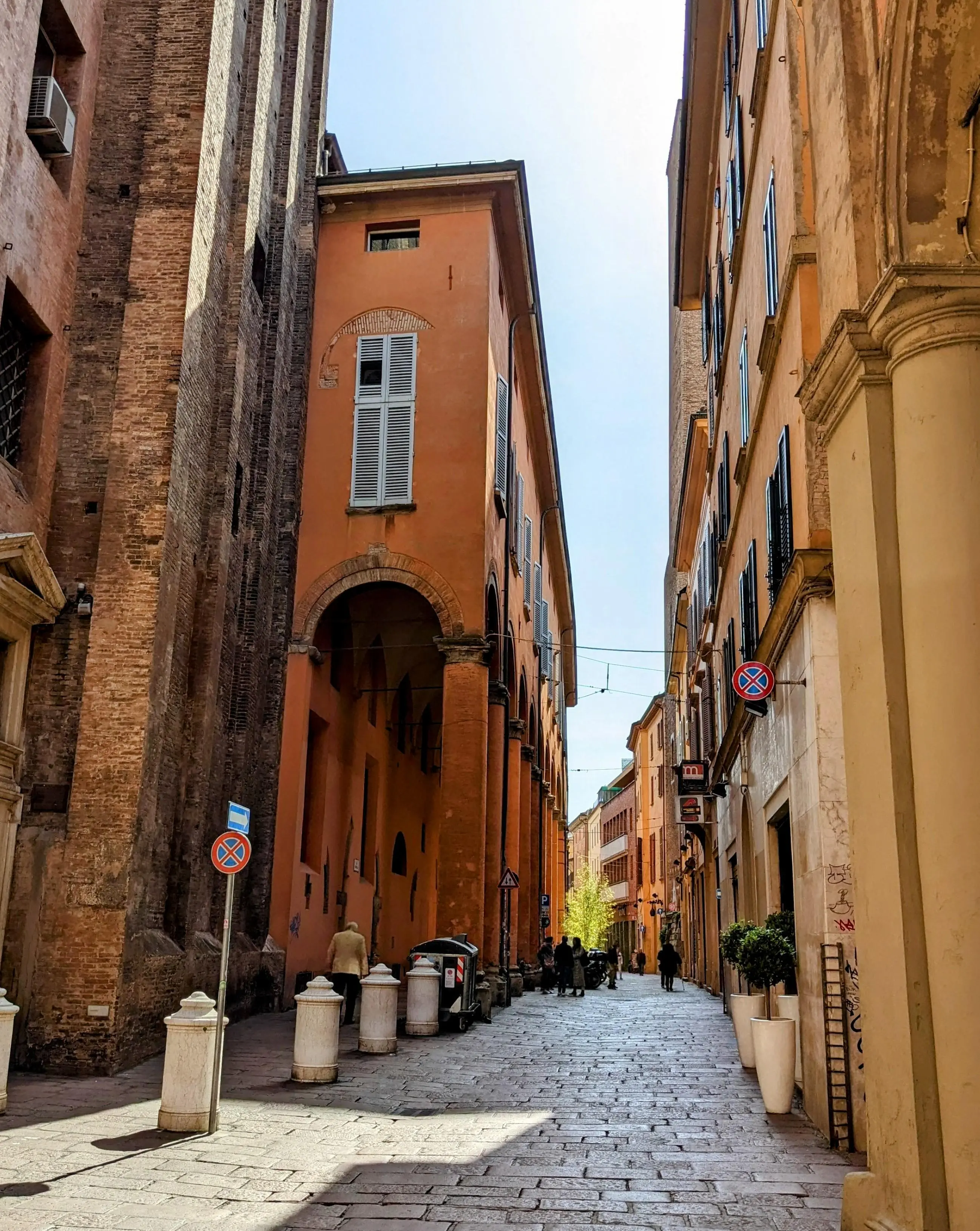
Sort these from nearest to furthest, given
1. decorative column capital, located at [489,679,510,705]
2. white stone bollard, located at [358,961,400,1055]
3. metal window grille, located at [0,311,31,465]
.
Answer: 1. metal window grille, located at [0,311,31,465]
2. white stone bollard, located at [358,961,400,1055]
3. decorative column capital, located at [489,679,510,705]

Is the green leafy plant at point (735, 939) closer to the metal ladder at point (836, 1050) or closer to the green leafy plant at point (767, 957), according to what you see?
the green leafy plant at point (767, 957)

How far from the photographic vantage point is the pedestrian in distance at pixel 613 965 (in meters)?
36.2

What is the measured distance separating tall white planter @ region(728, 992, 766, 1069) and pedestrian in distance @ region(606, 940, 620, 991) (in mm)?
22975

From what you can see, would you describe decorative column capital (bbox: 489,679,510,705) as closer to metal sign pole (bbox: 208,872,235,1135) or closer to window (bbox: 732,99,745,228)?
window (bbox: 732,99,745,228)

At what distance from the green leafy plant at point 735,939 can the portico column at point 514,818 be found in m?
15.9

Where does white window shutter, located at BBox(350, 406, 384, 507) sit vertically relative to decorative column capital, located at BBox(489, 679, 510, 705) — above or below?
above

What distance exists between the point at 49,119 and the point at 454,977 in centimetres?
1238

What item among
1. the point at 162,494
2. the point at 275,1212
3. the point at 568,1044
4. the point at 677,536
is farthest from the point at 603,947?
the point at 275,1212

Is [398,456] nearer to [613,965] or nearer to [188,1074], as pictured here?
[188,1074]

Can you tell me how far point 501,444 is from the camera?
948 inches

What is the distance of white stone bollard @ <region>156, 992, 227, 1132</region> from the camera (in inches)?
344

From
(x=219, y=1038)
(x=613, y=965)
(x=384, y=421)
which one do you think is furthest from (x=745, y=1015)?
(x=613, y=965)

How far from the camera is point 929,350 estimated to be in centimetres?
569

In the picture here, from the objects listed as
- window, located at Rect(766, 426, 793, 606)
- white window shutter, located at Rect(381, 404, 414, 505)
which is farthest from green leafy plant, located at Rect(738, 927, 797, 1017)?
white window shutter, located at Rect(381, 404, 414, 505)
